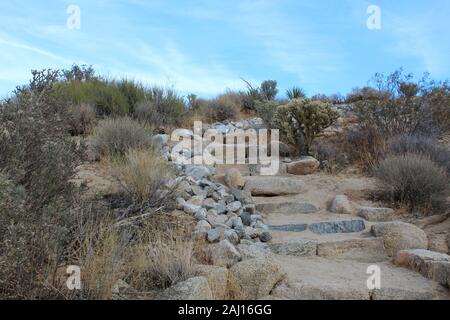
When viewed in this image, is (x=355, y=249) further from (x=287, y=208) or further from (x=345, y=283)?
(x=287, y=208)

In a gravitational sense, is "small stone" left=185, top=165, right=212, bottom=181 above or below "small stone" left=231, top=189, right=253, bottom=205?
above

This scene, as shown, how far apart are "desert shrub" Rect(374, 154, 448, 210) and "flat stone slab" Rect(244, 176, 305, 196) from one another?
135 centimetres

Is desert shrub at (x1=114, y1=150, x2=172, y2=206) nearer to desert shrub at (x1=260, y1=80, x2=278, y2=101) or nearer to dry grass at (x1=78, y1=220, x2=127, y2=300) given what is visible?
dry grass at (x1=78, y1=220, x2=127, y2=300)

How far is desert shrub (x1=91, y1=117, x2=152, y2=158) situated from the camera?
763cm

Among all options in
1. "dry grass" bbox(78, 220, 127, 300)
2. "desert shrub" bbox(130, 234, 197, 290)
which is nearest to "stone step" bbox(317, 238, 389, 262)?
"desert shrub" bbox(130, 234, 197, 290)

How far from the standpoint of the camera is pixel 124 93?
11062mm

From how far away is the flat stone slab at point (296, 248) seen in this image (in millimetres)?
5449

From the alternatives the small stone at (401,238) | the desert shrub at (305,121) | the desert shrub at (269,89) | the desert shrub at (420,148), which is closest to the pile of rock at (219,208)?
the small stone at (401,238)

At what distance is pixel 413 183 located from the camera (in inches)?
273

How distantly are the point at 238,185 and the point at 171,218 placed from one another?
221cm

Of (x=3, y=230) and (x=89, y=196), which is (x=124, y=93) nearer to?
(x=89, y=196)

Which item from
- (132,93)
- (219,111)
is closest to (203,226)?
(132,93)

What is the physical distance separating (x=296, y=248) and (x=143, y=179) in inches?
77.0
